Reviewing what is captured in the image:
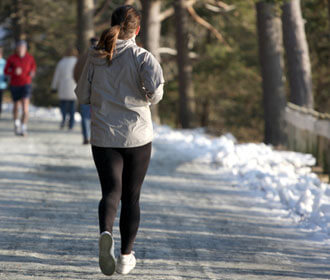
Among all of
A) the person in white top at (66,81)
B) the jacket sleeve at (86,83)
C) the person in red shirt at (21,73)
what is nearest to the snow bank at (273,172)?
the person in white top at (66,81)

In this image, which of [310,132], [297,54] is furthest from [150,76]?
[297,54]

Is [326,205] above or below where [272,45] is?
below

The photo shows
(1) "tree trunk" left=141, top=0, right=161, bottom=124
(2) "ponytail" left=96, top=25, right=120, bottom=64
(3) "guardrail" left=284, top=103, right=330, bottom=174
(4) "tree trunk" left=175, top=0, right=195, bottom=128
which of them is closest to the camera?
(2) "ponytail" left=96, top=25, right=120, bottom=64

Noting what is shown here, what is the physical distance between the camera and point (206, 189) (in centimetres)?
891

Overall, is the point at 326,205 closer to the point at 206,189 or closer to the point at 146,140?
the point at 206,189

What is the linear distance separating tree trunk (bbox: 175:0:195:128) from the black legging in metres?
19.1

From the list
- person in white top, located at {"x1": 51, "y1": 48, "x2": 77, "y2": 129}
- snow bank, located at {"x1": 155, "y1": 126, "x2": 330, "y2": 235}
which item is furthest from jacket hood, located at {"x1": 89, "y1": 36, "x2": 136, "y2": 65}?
person in white top, located at {"x1": 51, "y1": 48, "x2": 77, "y2": 129}

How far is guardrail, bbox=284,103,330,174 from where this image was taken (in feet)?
37.2

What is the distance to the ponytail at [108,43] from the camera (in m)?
4.57

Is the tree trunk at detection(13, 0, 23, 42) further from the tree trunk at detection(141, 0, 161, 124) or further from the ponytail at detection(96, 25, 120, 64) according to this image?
the ponytail at detection(96, 25, 120, 64)

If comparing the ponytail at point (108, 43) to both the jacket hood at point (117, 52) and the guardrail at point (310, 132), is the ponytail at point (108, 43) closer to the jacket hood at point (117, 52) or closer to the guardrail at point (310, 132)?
the jacket hood at point (117, 52)

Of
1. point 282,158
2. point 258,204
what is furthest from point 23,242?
point 282,158

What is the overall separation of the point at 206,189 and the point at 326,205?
2.24 metres

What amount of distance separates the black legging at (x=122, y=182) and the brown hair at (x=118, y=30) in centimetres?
70
